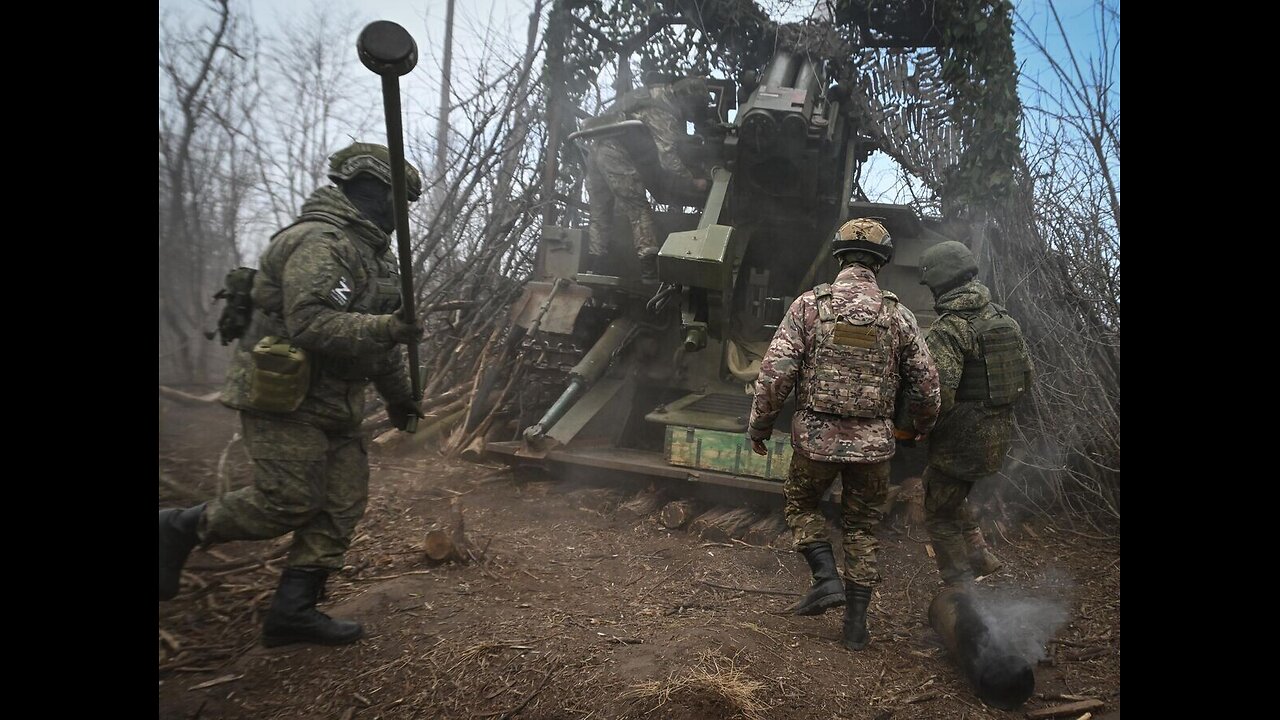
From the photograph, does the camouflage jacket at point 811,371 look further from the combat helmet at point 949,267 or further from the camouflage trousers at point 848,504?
the combat helmet at point 949,267

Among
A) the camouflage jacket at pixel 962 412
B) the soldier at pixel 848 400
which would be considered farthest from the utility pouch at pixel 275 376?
the camouflage jacket at pixel 962 412

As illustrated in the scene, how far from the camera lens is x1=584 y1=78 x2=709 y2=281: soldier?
19.6 feet

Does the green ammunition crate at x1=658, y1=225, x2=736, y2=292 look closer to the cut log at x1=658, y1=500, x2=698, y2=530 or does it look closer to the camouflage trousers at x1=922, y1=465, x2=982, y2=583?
the cut log at x1=658, y1=500, x2=698, y2=530

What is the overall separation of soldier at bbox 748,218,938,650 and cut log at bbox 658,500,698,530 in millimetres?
→ 1644

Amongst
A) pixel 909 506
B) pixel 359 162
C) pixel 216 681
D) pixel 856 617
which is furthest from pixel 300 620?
pixel 909 506

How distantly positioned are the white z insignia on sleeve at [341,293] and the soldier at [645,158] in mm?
3314

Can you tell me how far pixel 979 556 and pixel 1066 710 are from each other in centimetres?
133

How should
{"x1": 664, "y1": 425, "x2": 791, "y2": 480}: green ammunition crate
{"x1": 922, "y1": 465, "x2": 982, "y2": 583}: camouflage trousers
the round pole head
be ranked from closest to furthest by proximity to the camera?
the round pole head, {"x1": 922, "y1": 465, "x2": 982, "y2": 583}: camouflage trousers, {"x1": 664, "y1": 425, "x2": 791, "y2": 480}: green ammunition crate

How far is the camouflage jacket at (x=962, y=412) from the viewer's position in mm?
3607

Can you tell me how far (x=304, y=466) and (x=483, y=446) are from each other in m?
3.15

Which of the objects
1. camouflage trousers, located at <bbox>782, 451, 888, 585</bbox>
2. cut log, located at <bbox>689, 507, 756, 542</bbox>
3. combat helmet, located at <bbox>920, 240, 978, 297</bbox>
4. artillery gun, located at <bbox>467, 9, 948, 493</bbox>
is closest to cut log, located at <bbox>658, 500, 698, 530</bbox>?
cut log, located at <bbox>689, 507, 756, 542</bbox>

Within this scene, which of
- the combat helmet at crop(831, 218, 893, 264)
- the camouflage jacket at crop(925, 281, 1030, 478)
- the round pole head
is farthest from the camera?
the camouflage jacket at crop(925, 281, 1030, 478)
